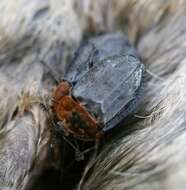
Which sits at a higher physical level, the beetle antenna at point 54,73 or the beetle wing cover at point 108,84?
the beetle antenna at point 54,73

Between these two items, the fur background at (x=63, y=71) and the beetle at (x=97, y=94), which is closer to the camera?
the fur background at (x=63, y=71)

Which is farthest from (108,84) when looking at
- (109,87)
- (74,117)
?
(74,117)

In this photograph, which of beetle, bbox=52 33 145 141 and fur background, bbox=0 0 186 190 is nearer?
fur background, bbox=0 0 186 190

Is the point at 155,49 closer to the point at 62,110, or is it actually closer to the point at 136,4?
the point at 136,4

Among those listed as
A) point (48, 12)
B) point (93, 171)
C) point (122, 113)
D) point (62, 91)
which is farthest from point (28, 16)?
point (93, 171)

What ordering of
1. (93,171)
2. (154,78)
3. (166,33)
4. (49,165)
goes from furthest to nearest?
1. (166,33)
2. (154,78)
3. (49,165)
4. (93,171)

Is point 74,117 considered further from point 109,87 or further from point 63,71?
point 63,71

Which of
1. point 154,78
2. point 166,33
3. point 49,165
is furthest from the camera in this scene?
point 166,33
